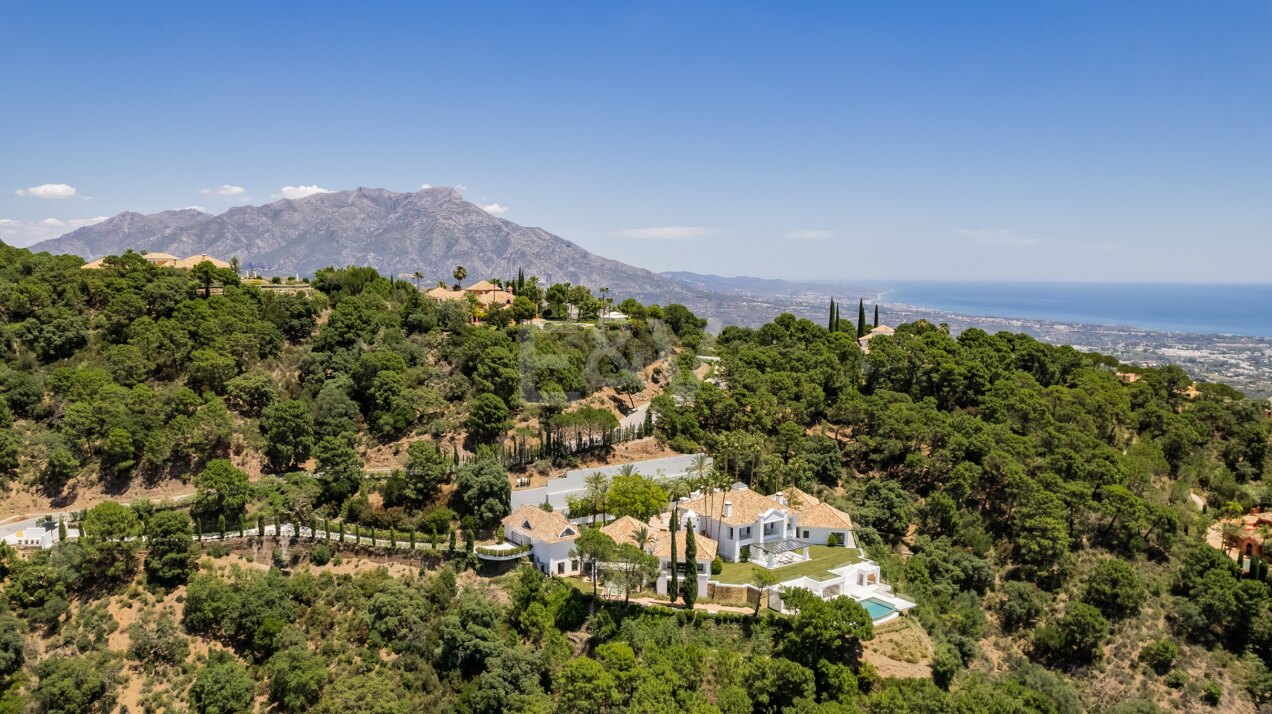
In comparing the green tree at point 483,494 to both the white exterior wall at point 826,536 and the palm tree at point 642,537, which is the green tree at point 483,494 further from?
the white exterior wall at point 826,536

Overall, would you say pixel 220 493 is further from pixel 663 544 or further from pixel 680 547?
pixel 680 547

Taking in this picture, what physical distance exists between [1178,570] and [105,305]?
72140 millimetres

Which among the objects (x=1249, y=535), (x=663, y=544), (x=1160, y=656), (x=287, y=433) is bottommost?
(x=1160, y=656)

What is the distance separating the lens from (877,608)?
3297 centimetres

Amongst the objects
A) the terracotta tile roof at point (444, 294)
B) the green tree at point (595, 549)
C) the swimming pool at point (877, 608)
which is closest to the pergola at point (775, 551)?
the swimming pool at point (877, 608)

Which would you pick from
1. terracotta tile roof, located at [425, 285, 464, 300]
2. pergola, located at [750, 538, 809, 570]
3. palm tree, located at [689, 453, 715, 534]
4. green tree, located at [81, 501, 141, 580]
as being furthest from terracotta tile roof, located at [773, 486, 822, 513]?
terracotta tile roof, located at [425, 285, 464, 300]

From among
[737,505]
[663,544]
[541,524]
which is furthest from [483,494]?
[737,505]

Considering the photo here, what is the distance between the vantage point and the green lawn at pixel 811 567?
3400 centimetres

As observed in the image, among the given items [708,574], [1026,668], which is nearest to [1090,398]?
[1026,668]

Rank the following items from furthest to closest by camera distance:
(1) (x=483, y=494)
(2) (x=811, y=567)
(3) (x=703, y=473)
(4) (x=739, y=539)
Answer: (3) (x=703, y=473) < (1) (x=483, y=494) < (4) (x=739, y=539) < (2) (x=811, y=567)

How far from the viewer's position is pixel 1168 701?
3284cm

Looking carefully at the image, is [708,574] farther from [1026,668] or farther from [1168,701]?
[1168,701]

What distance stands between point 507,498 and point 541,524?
3.58m

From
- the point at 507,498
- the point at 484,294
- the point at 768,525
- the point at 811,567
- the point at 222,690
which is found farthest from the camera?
the point at 484,294
